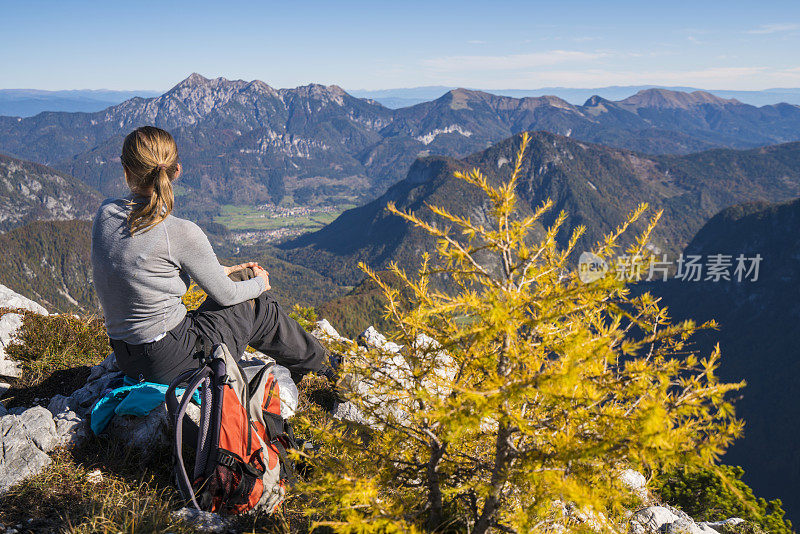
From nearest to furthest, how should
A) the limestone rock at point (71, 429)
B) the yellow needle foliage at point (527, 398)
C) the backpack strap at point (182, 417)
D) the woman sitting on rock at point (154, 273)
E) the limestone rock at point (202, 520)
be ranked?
the yellow needle foliage at point (527, 398)
the limestone rock at point (202, 520)
the woman sitting on rock at point (154, 273)
the backpack strap at point (182, 417)
the limestone rock at point (71, 429)

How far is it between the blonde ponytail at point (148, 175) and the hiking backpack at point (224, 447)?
1471 millimetres

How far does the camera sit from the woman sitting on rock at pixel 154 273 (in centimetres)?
401

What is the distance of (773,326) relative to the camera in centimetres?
15325

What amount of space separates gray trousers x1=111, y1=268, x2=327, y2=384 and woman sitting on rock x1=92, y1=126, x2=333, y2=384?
0.5 inches

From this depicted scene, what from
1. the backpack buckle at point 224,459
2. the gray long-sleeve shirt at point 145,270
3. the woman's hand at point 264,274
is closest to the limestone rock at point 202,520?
the backpack buckle at point 224,459

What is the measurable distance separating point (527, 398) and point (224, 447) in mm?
2941

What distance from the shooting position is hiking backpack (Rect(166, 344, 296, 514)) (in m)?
4.14

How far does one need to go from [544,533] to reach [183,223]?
14.4ft

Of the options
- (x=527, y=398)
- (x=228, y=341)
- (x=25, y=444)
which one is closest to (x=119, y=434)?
(x=25, y=444)

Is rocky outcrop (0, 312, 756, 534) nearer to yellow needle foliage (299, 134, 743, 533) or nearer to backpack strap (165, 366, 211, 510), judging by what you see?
backpack strap (165, 366, 211, 510)

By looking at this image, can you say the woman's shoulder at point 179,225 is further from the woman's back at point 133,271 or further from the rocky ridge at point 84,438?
the rocky ridge at point 84,438

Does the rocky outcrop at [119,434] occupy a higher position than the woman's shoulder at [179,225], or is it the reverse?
the woman's shoulder at [179,225]

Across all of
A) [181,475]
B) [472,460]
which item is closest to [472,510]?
[472,460]

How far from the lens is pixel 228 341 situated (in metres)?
5.11
